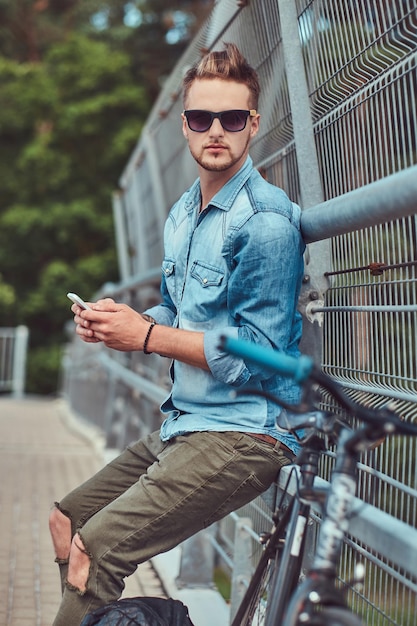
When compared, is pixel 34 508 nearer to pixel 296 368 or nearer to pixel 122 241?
pixel 122 241

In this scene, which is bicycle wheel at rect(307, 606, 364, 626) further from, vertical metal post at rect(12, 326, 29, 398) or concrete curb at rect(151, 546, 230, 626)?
vertical metal post at rect(12, 326, 29, 398)

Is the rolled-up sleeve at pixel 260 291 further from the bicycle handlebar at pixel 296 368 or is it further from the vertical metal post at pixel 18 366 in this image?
the vertical metal post at pixel 18 366

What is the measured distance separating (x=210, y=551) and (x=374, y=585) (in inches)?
94.0

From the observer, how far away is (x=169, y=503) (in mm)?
2977

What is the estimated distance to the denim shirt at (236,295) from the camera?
294cm

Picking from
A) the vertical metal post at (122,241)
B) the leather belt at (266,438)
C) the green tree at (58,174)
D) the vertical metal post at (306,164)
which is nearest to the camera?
the leather belt at (266,438)

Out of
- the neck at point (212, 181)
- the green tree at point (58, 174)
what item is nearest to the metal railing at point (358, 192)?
the neck at point (212, 181)

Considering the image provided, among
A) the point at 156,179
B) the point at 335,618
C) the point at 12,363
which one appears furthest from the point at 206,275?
the point at 12,363

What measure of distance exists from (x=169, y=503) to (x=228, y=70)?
1.20 metres

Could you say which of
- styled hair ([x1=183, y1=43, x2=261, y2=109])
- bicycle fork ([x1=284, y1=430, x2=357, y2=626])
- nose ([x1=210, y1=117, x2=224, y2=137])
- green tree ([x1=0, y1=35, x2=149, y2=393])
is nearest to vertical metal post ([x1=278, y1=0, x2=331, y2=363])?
styled hair ([x1=183, y1=43, x2=261, y2=109])

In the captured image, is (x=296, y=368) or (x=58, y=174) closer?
(x=296, y=368)

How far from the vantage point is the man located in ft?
9.70

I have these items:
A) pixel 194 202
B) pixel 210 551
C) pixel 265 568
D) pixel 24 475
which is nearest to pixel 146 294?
pixel 24 475

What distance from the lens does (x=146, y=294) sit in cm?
800
